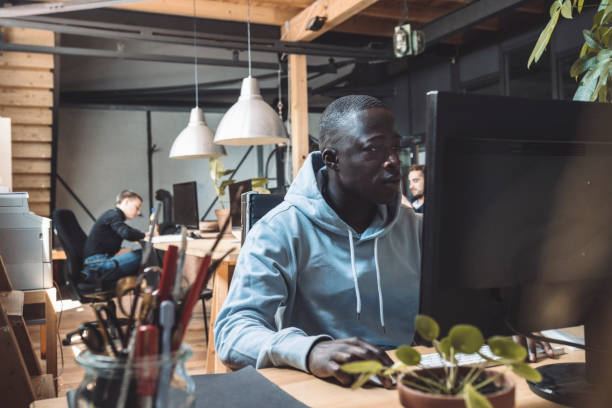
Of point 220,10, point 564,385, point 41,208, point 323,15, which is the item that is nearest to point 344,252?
point 564,385

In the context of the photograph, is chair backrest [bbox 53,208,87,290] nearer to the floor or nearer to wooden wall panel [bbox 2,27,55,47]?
the floor

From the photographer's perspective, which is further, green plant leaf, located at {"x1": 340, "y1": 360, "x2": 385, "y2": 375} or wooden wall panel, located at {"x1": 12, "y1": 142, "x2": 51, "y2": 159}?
wooden wall panel, located at {"x1": 12, "y1": 142, "x2": 51, "y2": 159}

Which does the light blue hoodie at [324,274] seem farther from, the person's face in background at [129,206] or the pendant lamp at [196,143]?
the person's face in background at [129,206]

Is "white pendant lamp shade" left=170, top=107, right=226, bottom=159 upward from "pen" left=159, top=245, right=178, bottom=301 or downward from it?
upward

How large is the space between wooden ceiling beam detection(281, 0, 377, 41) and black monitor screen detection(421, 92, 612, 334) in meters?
4.17

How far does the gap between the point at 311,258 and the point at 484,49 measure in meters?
6.21

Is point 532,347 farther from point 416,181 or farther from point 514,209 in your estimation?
point 416,181

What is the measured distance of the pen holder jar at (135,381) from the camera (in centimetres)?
53

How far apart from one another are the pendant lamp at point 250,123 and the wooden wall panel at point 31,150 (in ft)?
10.1

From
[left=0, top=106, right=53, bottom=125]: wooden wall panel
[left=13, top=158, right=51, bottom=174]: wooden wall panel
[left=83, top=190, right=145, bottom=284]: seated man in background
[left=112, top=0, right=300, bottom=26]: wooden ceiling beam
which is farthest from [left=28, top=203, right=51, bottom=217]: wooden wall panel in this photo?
[left=112, top=0, right=300, bottom=26]: wooden ceiling beam

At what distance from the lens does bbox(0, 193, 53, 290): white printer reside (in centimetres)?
283

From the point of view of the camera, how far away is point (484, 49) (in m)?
6.84

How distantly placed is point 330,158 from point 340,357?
705 mm

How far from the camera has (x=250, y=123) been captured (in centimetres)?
397
